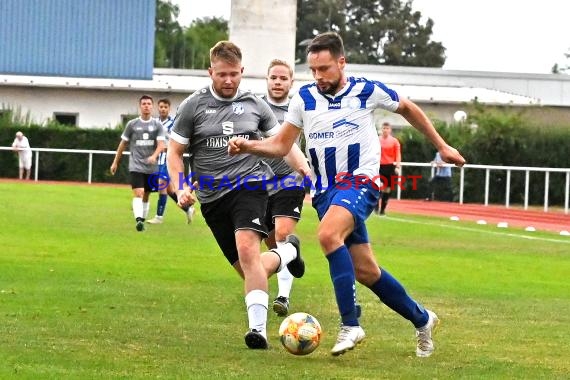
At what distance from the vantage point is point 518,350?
9648mm

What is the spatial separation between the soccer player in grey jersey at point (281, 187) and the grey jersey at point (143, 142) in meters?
10.1

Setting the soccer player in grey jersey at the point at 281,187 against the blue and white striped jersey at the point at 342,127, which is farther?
the soccer player in grey jersey at the point at 281,187

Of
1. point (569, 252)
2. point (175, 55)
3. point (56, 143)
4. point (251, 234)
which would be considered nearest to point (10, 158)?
point (56, 143)

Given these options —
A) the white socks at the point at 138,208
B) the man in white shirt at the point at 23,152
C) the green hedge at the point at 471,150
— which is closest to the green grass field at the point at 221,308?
the white socks at the point at 138,208

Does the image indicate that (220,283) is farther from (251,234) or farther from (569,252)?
(569,252)

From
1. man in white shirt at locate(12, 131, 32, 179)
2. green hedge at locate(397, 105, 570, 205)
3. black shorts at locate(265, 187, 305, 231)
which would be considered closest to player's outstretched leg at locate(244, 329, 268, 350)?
black shorts at locate(265, 187, 305, 231)

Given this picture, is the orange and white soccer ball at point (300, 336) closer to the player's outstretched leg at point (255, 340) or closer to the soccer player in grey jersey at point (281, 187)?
the player's outstretched leg at point (255, 340)

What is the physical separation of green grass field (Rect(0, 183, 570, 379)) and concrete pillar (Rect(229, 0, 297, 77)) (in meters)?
33.6

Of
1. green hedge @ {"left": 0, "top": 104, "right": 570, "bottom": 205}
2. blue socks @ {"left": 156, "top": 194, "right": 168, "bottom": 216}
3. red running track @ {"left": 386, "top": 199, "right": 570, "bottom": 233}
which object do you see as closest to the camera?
blue socks @ {"left": 156, "top": 194, "right": 168, "bottom": 216}

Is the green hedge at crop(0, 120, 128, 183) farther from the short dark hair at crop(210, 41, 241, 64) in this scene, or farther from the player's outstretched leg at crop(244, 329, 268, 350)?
the player's outstretched leg at crop(244, 329, 268, 350)

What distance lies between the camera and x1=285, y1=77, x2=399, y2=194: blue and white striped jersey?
916 centimetres

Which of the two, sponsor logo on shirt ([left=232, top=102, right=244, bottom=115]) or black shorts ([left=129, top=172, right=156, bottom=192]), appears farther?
black shorts ([left=129, top=172, right=156, bottom=192])

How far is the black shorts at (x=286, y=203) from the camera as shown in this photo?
12.4 metres

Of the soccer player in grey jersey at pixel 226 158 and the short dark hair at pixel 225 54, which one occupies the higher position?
the short dark hair at pixel 225 54
